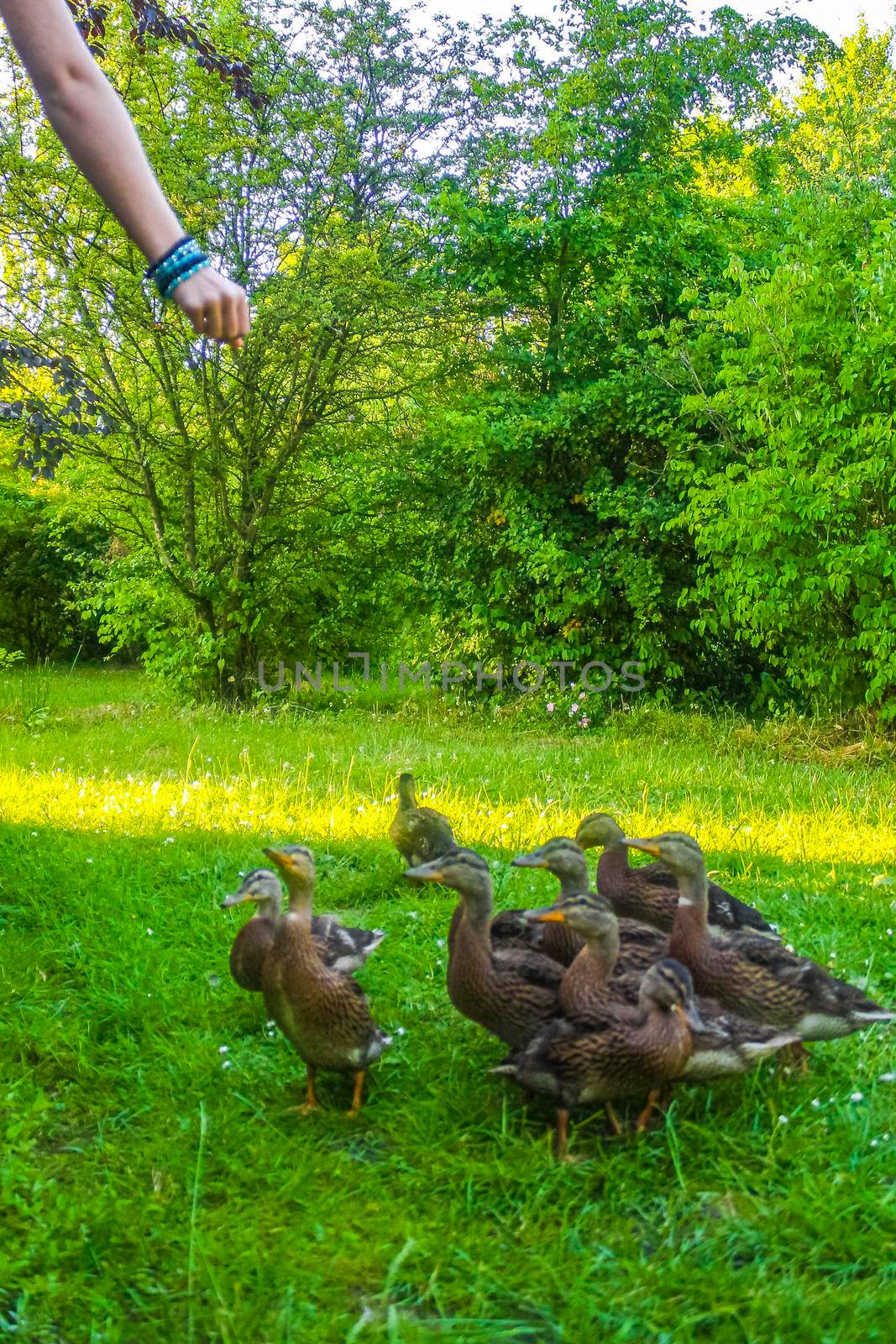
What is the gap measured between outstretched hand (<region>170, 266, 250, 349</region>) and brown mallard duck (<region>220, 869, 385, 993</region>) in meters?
1.88

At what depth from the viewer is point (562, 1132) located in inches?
117

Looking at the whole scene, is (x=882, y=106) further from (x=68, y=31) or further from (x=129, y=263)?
(x=68, y=31)

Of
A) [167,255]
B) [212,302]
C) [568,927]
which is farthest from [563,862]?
[167,255]

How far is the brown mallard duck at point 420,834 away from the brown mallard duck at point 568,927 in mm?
1245

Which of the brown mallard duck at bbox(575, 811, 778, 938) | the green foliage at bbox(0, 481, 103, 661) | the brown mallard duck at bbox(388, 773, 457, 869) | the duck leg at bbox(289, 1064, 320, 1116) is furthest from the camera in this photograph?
the green foliage at bbox(0, 481, 103, 661)

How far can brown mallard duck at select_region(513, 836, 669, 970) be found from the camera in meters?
3.52

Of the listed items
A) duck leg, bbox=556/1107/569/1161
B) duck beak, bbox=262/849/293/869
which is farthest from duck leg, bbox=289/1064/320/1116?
duck leg, bbox=556/1107/569/1161

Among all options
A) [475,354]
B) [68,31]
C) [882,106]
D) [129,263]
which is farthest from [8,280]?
[882,106]

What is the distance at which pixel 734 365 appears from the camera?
1030 centimetres

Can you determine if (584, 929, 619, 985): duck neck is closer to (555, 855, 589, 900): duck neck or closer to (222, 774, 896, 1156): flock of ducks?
(222, 774, 896, 1156): flock of ducks

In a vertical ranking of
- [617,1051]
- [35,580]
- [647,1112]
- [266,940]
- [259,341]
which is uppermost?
[259,341]

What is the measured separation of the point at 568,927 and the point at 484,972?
47 cm

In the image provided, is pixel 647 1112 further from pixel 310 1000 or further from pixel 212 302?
pixel 212 302

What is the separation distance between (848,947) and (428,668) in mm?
9974
